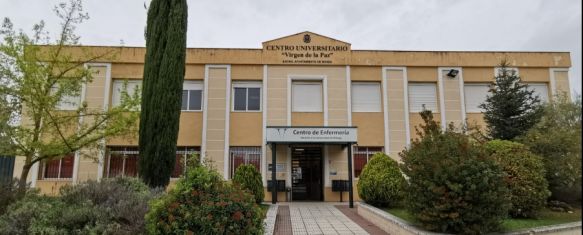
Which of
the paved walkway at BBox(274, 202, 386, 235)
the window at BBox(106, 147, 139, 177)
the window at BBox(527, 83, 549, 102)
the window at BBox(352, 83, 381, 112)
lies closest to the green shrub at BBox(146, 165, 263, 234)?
the paved walkway at BBox(274, 202, 386, 235)

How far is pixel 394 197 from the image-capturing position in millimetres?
11344

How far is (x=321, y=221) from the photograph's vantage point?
421 inches

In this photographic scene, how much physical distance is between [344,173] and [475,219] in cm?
1017

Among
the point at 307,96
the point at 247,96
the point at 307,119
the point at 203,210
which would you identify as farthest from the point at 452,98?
the point at 203,210

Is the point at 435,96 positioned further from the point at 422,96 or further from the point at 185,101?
the point at 185,101

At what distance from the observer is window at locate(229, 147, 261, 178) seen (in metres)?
17.2

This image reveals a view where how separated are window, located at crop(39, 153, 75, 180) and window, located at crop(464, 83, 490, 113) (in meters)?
18.3

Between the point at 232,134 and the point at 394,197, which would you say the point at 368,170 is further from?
the point at 232,134

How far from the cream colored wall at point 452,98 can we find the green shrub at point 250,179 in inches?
386

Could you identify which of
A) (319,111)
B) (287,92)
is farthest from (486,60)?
(287,92)

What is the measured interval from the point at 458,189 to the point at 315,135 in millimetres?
8375

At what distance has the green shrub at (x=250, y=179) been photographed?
1307 centimetres

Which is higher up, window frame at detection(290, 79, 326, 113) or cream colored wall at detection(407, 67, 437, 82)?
cream colored wall at detection(407, 67, 437, 82)

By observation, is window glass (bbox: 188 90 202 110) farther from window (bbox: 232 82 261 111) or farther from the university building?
window (bbox: 232 82 261 111)
